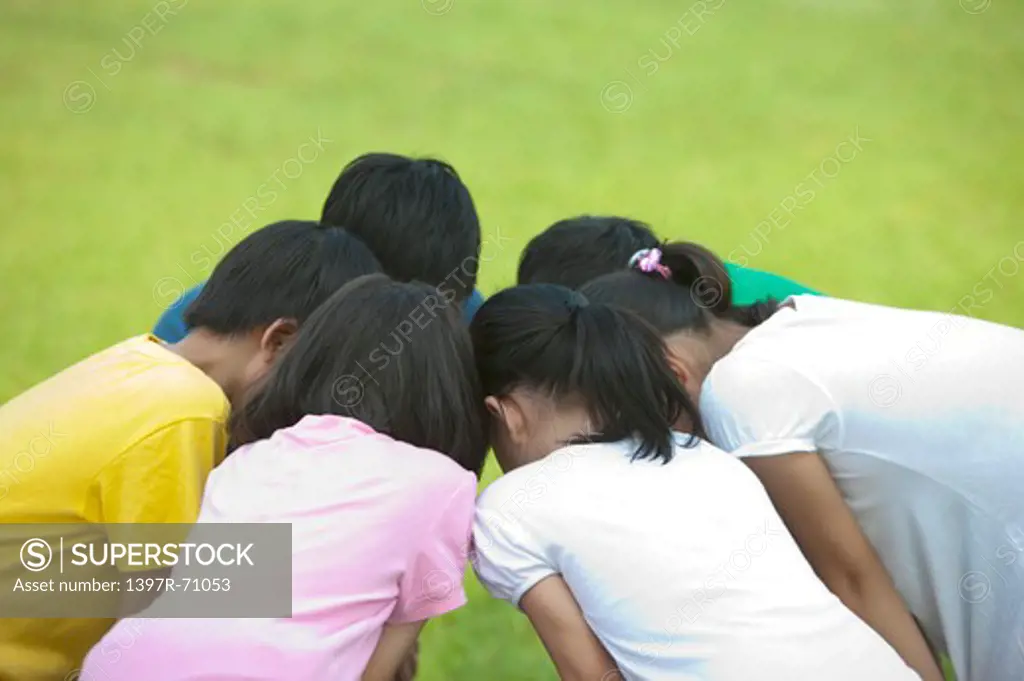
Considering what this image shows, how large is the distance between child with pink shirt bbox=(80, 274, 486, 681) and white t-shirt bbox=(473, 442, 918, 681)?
0.22 ft

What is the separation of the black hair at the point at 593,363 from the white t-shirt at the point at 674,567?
0.03 meters

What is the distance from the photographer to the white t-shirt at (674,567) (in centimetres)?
118

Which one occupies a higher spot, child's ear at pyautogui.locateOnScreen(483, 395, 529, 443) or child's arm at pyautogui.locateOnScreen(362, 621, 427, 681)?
child's ear at pyautogui.locateOnScreen(483, 395, 529, 443)

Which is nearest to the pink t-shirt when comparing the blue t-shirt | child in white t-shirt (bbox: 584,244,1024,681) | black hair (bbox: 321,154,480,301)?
child in white t-shirt (bbox: 584,244,1024,681)

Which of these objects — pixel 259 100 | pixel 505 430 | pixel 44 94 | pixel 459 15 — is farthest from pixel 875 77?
pixel 505 430

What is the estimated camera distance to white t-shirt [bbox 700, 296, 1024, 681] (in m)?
1.36

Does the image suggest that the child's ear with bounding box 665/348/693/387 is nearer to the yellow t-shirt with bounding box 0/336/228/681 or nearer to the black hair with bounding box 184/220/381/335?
the black hair with bounding box 184/220/381/335

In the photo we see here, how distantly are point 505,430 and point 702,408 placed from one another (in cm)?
22

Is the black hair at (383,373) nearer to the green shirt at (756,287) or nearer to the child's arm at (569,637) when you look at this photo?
the child's arm at (569,637)

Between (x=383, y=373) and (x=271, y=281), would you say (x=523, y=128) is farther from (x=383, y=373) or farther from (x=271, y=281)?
(x=383, y=373)

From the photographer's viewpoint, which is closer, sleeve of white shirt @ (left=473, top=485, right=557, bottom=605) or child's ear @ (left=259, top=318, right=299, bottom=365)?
sleeve of white shirt @ (left=473, top=485, right=557, bottom=605)

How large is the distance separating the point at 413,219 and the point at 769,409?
1.91 feet

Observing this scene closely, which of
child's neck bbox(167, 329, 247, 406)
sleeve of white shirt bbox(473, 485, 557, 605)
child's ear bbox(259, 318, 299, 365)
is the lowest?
sleeve of white shirt bbox(473, 485, 557, 605)

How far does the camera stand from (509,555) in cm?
125
